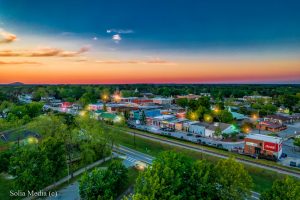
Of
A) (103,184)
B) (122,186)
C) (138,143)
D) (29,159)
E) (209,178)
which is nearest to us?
(209,178)

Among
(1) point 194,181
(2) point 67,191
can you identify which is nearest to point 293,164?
(1) point 194,181

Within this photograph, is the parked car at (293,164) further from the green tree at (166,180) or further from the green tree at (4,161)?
the green tree at (4,161)

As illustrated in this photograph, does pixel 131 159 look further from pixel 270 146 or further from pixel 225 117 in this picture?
pixel 225 117

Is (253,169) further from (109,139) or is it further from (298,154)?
(109,139)

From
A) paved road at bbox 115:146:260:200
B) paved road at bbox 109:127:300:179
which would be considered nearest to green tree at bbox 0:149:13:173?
paved road at bbox 115:146:260:200

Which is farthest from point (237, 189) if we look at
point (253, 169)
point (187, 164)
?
point (253, 169)

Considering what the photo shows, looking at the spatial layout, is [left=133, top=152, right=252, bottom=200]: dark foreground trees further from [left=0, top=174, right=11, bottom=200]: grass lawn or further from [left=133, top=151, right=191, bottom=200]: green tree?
[left=0, top=174, right=11, bottom=200]: grass lawn
